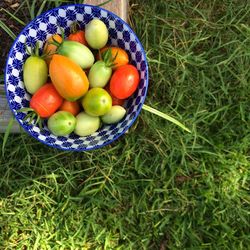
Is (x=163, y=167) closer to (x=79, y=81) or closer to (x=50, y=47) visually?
(x=79, y=81)

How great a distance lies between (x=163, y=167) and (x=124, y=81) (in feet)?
1.75

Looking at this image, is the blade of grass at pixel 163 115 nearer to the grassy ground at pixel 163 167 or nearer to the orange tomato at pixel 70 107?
the grassy ground at pixel 163 167

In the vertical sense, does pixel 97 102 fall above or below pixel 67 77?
below

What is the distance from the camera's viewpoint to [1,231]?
194cm

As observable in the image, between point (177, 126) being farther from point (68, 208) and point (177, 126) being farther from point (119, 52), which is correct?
point (68, 208)

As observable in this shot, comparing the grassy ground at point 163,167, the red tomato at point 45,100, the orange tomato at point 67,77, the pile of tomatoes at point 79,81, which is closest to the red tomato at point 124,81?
the pile of tomatoes at point 79,81

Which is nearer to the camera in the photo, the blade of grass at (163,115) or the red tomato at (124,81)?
the red tomato at (124,81)

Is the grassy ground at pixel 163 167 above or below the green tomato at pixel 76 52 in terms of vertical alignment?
below

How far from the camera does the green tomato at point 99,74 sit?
154 cm

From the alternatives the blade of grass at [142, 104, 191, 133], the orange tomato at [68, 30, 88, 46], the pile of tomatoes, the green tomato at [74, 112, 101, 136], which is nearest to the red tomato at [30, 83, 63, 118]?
the pile of tomatoes

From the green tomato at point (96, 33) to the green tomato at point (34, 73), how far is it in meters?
0.20

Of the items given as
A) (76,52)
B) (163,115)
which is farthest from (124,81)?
(163,115)

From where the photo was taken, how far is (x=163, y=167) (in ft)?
6.16

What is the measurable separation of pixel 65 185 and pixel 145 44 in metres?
0.75
